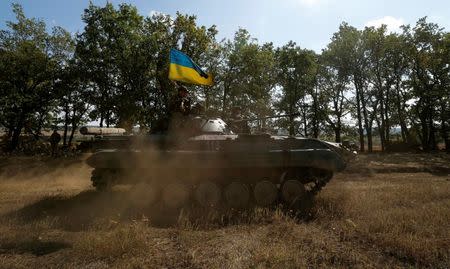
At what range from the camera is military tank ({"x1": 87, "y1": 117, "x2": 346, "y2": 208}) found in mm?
10180

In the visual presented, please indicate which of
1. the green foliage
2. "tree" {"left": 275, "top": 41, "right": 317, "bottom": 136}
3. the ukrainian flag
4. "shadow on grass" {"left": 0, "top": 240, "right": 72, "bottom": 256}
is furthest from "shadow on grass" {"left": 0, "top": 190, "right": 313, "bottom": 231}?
"tree" {"left": 275, "top": 41, "right": 317, "bottom": 136}

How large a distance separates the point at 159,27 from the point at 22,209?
2008 cm

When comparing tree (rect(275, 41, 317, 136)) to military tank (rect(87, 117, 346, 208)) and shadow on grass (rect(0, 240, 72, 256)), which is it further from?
shadow on grass (rect(0, 240, 72, 256))

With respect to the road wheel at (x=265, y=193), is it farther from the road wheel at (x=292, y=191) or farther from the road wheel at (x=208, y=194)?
the road wheel at (x=208, y=194)

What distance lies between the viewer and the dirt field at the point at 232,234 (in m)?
6.09

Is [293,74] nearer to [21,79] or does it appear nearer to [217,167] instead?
[21,79]

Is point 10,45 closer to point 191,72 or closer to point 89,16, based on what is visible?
point 89,16

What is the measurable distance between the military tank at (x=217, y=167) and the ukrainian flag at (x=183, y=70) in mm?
3184

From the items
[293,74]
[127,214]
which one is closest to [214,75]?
[293,74]

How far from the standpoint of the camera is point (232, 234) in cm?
775

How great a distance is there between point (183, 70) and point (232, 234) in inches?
309

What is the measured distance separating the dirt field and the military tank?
0.77 meters

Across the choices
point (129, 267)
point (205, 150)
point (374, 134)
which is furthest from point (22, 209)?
point (374, 134)

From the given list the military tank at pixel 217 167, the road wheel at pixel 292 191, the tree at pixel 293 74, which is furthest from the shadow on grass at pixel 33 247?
the tree at pixel 293 74
